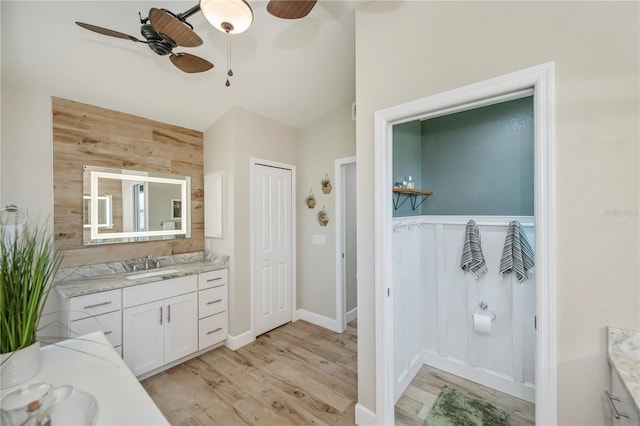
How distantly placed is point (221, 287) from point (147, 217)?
1.12 metres

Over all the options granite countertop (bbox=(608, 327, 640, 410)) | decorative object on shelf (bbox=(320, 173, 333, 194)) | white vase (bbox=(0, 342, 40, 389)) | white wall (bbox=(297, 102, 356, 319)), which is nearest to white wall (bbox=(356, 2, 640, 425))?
granite countertop (bbox=(608, 327, 640, 410))

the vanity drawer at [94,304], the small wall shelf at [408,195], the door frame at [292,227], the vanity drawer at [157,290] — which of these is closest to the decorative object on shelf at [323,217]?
the door frame at [292,227]

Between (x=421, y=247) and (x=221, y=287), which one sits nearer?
(x=421, y=247)

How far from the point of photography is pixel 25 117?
2.17m

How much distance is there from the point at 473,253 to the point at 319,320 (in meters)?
2.11

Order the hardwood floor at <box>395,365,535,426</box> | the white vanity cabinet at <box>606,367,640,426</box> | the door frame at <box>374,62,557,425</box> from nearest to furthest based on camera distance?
1. the white vanity cabinet at <box>606,367,640,426</box>
2. the door frame at <box>374,62,557,425</box>
3. the hardwood floor at <box>395,365,535,426</box>

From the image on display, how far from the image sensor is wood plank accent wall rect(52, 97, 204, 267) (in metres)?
2.37

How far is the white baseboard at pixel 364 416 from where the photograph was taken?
1.79 m

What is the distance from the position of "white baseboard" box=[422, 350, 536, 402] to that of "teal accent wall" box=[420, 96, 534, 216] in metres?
1.39

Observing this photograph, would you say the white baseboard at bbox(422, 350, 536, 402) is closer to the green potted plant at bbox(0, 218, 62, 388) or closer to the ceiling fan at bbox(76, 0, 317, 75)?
the green potted plant at bbox(0, 218, 62, 388)

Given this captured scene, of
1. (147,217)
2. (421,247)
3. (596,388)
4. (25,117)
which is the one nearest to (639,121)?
(596,388)

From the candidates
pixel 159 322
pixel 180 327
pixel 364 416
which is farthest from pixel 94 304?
pixel 364 416

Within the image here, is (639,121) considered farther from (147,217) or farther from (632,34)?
(147,217)

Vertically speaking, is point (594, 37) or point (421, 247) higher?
point (594, 37)
